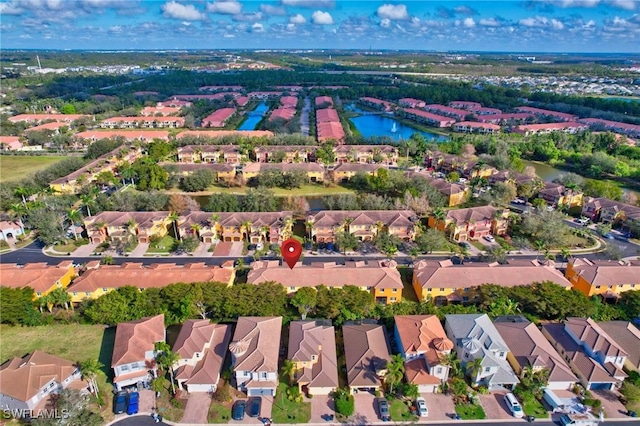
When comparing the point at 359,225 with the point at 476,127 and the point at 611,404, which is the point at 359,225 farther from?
the point at 476,127

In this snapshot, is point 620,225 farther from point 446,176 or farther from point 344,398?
point 344,398

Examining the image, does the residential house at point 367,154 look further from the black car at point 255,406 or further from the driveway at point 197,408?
the driveway at point 197,408

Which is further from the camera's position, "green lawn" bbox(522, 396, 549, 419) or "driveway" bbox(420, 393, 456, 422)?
"green lawn" bbox(522, 396, 549, 419)

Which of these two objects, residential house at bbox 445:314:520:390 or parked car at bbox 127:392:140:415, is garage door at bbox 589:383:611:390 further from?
parked car at bbox 127:392:140:415

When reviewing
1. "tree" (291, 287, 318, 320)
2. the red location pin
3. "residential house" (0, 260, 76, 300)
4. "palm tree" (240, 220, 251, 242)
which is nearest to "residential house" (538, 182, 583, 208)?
the red location pin

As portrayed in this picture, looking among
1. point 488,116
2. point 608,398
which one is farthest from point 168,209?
point 488,116

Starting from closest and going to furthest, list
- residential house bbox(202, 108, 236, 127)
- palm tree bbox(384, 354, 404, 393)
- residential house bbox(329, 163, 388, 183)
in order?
palm tree bbox(384, 354, 404, 393), residential house bbox(329, 163, 388, 183), residential house bbox(202, 108, 236, 127)
